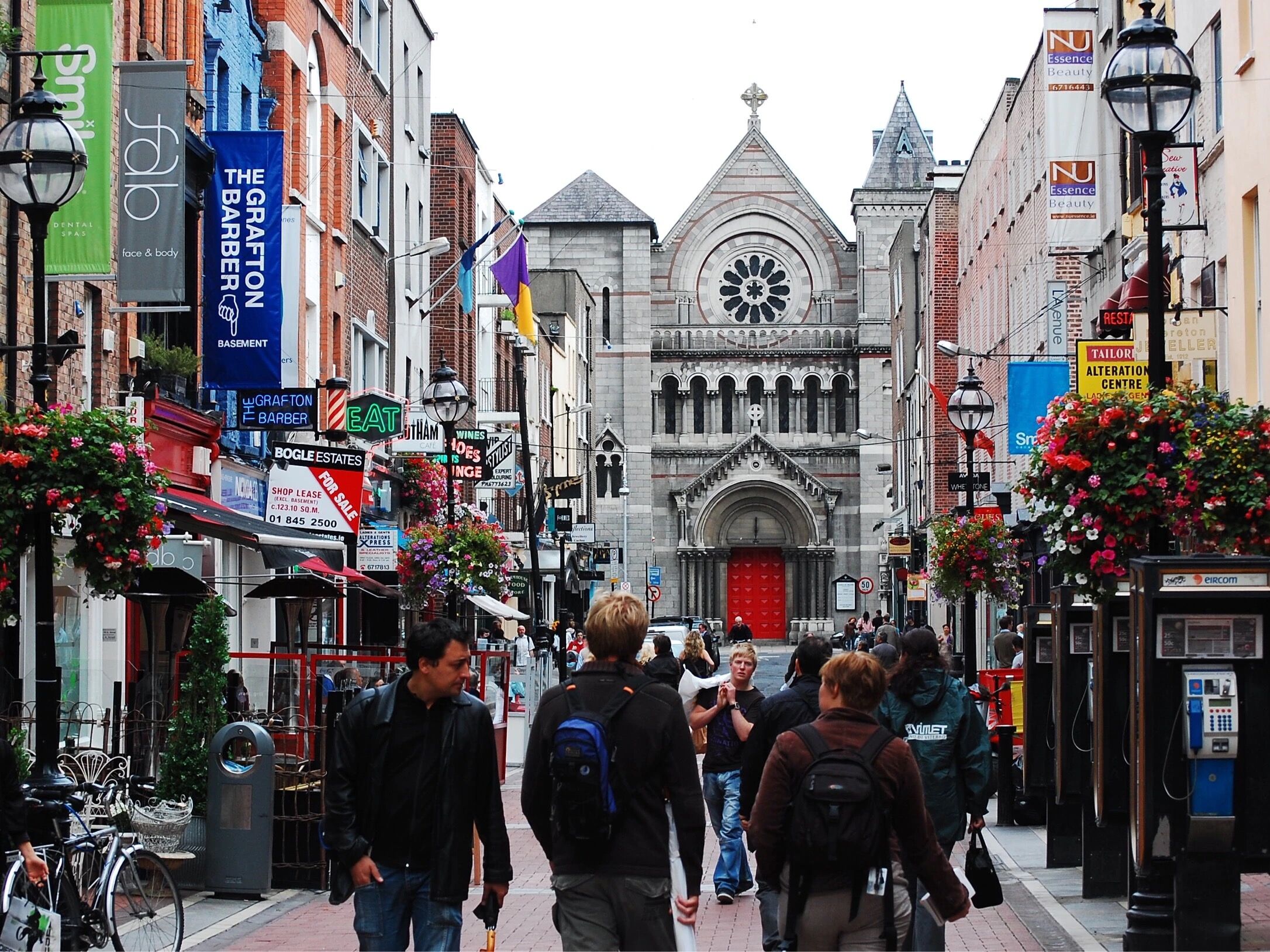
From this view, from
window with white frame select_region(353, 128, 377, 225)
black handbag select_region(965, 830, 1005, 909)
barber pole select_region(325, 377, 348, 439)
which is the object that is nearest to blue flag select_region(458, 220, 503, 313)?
window with white frame select_region(353, 128, 377, 225)

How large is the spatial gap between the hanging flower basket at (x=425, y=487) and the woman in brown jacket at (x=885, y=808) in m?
27.6

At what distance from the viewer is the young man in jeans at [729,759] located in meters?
12.6

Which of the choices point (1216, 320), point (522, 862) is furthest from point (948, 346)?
point (522, 862)

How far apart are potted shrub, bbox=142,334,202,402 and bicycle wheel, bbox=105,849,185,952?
12149 millimetres

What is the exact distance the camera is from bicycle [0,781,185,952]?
8.79 meters

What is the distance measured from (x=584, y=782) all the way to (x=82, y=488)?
5.27 metres

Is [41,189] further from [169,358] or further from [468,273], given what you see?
[468,273]

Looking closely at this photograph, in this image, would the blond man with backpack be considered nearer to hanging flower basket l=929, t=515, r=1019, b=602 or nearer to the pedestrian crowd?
the pedestrian crowd

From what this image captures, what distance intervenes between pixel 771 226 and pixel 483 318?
32.1 meters

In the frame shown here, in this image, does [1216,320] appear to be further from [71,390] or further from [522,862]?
[71,390]

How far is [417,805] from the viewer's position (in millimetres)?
7133

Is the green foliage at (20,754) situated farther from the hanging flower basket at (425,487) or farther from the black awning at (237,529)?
the hanging flower basket at (425,487)

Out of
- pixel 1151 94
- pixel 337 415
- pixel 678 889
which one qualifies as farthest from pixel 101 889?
pixel 337 415

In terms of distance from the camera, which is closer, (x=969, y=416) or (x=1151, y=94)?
(x=1151, y=94)
